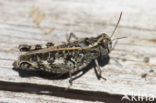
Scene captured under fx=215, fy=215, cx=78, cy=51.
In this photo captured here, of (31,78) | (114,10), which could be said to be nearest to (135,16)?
(114,10)

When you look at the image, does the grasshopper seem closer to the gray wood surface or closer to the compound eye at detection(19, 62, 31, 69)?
the compound eye at detection(19, 62, 31, 69)

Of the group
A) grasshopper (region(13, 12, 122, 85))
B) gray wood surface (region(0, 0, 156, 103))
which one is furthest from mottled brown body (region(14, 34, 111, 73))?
gray wood surface (region(0, 0, 156, 103))

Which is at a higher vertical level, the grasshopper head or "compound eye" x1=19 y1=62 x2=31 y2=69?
the grasshopper head

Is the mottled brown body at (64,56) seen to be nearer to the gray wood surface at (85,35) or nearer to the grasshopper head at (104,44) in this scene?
the grasshopper head at (104,44)

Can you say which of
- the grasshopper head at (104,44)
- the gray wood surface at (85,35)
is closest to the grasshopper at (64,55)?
the grasshopper head at (104,44)

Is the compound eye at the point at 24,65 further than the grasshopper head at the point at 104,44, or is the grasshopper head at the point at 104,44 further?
the grasshopper head at the point at 104,44

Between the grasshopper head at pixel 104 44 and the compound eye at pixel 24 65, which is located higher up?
the grasshopper head at pixel 104 44
